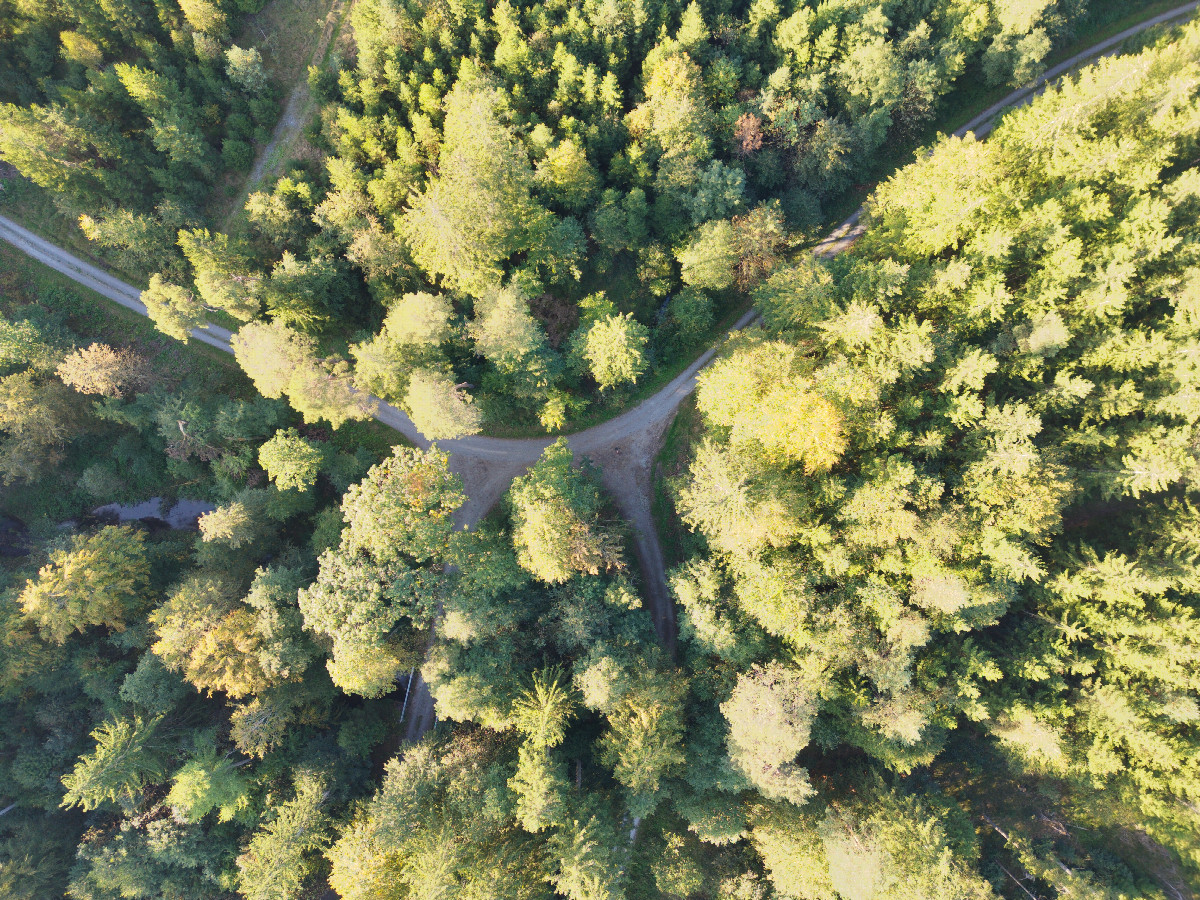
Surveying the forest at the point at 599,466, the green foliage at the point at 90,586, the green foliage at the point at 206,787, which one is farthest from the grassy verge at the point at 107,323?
the green foliage at the point at 206,787

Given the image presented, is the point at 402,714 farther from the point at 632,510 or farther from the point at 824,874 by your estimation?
the point at 824,874

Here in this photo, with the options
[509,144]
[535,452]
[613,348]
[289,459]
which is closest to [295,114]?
[509,144]

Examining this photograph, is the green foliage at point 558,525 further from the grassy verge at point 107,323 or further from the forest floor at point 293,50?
the forest floor at point 293,50

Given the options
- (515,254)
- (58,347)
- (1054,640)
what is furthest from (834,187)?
(58,347)

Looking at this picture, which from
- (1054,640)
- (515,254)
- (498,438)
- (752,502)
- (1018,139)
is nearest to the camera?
(752,502)

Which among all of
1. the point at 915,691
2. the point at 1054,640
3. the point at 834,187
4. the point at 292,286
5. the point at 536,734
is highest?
the point at 292,286

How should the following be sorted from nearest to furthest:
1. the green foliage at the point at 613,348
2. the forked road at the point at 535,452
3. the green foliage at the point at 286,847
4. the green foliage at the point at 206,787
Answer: the green foliage at the point at 206,787 → the green foliage at the point at 286,847 → the green foliage at the point at 613,348 → the forked road at the point at 535,452

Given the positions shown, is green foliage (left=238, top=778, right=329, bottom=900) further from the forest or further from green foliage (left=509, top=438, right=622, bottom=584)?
green foliage (left=509, top=438, right=622, bottom=584)
